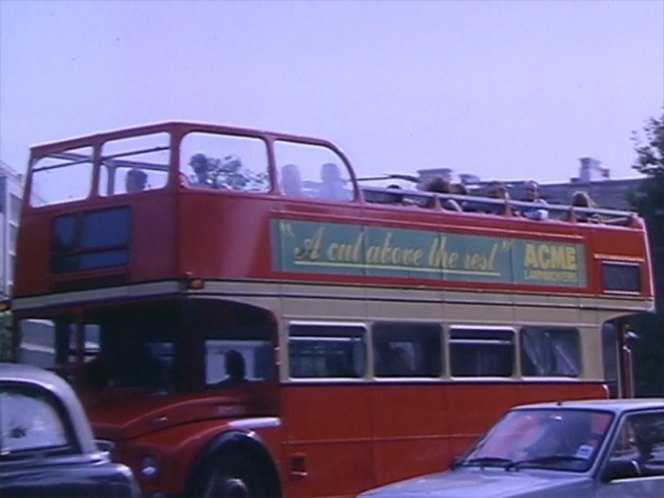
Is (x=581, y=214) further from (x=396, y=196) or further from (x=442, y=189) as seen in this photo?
(x=396, y=196)

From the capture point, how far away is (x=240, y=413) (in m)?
14.7

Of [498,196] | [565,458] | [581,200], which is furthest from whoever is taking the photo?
[581,200]

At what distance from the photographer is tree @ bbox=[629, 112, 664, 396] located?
3559 cm

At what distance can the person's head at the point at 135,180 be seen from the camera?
14.9 metres

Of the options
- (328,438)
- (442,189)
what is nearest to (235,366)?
(328,438)

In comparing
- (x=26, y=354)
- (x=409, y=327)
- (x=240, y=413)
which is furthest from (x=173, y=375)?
(x=409, y=327)

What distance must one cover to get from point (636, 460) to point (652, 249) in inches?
1068

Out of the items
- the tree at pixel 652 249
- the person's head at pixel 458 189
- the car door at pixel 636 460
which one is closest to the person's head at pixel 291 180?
the person's head at pixel 458 189

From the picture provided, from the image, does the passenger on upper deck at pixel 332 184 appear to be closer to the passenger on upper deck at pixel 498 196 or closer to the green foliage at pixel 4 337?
the passenger on upper deck at pixel 498 196

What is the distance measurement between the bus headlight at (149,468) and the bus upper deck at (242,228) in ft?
5.36

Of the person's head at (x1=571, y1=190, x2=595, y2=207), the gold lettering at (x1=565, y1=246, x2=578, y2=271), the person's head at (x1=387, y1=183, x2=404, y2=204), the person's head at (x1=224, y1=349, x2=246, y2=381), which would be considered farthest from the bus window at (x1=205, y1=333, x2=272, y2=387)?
the person's head at (x1=571, y1=190, x2=595, y2=207)

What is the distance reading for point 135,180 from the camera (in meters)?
15.0

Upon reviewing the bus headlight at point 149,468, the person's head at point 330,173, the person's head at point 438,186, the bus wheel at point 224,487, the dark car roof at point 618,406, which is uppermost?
the person's head at point 438,186

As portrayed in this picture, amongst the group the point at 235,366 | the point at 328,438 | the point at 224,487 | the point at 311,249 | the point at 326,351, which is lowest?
the point at 224,487
